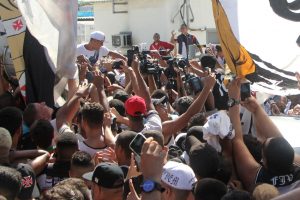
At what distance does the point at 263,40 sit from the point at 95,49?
520cm

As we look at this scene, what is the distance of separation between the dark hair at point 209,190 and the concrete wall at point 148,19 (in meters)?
16.1

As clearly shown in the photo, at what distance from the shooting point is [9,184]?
10.2 feet

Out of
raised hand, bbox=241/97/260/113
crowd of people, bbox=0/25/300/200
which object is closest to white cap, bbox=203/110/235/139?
crowd of people, bbox=0/25/300/200

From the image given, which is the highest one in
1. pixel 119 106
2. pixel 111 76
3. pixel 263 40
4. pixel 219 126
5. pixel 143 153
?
pixel 263 40

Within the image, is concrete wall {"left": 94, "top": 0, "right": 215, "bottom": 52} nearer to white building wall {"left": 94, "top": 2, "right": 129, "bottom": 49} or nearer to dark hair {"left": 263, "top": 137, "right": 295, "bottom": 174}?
white building wall {"left": 94, "top": 2, "right": 129, "bottom": 49}

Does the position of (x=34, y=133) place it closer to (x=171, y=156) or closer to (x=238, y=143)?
(x=171, y=156)

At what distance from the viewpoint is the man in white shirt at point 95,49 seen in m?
8.98

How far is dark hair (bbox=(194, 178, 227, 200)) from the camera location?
310 centimetres

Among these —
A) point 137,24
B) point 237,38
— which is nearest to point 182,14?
point 137,24

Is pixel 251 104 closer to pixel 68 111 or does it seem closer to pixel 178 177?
pixel 178 177

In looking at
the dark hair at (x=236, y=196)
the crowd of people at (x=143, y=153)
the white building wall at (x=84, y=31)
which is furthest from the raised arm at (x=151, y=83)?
the white building wall at (x=84, y=31)

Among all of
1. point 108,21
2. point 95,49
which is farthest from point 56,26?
point 108,21

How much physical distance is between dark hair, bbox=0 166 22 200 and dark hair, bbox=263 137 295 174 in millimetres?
1472

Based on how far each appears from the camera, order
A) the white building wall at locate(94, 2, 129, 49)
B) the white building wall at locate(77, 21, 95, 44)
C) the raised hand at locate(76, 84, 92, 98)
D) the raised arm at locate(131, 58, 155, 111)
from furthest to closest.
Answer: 1. the white building wall at locate(77, 21, 95, 44)
2. the white building wall at locate(94, 2, 129, 49)
3. the raised arm at locate(131, 58, 155, 111)
4. the raised hand at locate(76, 84, 92, 98)
